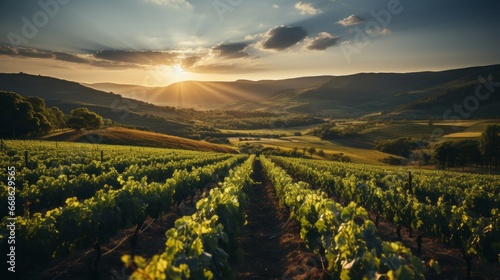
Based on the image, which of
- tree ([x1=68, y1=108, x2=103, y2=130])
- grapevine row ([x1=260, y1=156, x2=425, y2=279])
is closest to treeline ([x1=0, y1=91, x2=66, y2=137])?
tree ([x1=68, y1=108, x2=103, y2=130])

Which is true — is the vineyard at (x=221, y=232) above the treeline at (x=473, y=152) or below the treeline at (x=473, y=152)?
above

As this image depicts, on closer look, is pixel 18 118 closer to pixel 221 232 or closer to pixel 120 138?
pixel 120 138

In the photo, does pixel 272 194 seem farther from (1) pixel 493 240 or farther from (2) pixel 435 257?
(1) pixel 493 240

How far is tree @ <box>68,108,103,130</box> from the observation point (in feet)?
241

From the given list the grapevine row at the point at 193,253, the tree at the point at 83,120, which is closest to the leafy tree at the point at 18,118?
the tree at the point at 83,120

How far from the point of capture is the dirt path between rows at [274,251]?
9.91m

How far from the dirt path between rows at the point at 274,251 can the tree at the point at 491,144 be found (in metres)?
64.4

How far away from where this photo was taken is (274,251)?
40.1ft

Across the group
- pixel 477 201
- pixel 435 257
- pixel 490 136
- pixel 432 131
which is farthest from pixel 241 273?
pixel 432 131

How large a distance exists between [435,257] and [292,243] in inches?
190

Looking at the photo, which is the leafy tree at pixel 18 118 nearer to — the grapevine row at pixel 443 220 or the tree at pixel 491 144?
the grapevine row at pixel 443 220

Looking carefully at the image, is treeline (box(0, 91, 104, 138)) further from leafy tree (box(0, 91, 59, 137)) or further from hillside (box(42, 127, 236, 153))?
hillside (box(42, 127, 236, 153))

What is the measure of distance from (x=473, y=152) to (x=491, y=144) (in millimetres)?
5953

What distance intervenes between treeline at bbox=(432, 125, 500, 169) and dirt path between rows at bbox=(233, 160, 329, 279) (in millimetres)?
62962
